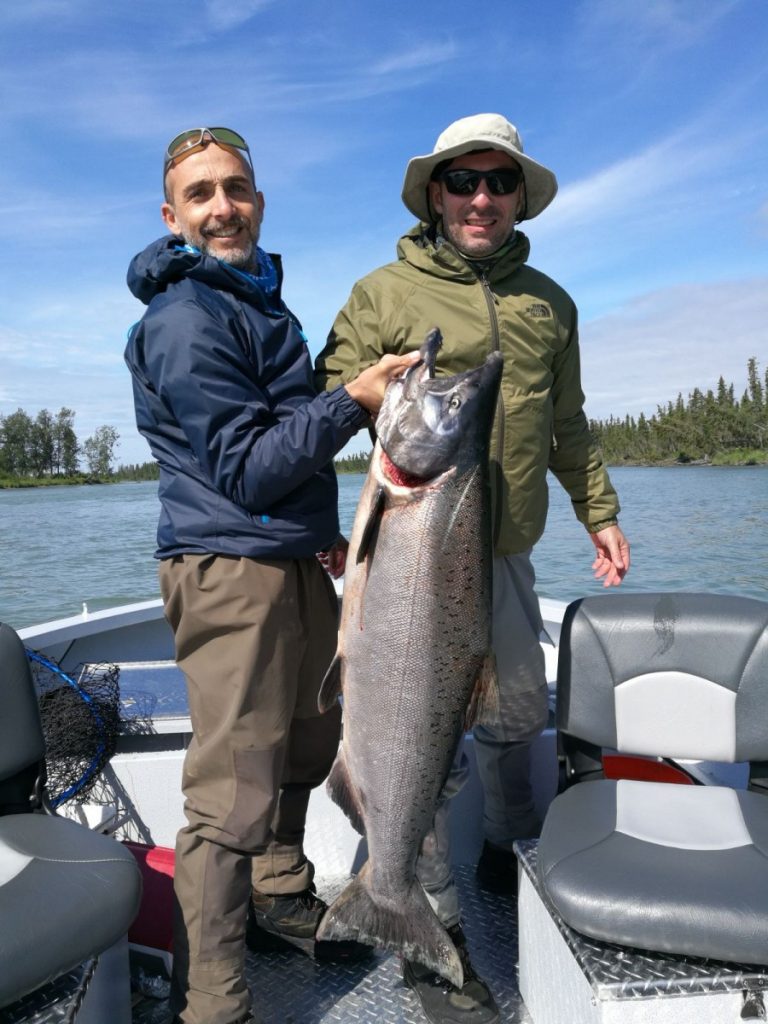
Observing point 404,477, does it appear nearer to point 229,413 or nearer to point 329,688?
point 229,413

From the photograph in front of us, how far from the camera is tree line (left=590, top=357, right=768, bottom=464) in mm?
104750

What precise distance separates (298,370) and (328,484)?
420mm

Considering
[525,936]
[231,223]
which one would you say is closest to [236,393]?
[231,223]

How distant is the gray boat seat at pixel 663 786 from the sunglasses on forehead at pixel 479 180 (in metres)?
1.67

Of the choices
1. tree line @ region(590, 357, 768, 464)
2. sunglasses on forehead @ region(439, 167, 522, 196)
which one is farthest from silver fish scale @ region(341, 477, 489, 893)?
tree line @ region(590, 357, 768, 464)

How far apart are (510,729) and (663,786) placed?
2.29 feet

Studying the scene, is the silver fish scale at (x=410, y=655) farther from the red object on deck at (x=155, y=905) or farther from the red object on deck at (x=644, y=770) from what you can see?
the red object on deck at (x=644, y=770)

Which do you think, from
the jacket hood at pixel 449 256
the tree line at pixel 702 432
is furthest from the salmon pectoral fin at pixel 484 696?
the tree line at pixel 702 432

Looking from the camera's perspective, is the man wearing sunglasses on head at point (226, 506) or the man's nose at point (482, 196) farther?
the man's nose at point (482, 196)

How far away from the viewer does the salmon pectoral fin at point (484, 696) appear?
259 centimetres

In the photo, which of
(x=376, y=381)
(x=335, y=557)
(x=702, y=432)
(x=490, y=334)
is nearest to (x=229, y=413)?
(x=376, y=381)

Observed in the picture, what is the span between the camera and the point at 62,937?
209cm

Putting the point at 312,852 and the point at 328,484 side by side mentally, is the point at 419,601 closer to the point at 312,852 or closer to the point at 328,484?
the point at 328,484

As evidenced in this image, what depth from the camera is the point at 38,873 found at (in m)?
2.33
